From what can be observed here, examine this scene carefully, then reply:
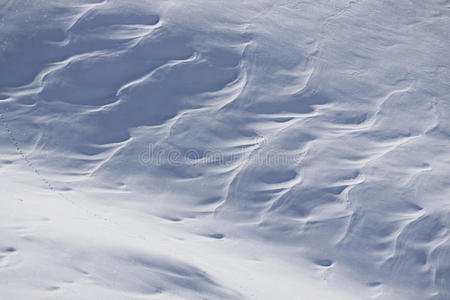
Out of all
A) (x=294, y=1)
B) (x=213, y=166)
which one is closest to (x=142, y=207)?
(x=213, y=166)

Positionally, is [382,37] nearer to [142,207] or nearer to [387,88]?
[387,88]

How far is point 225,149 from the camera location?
3.60 m

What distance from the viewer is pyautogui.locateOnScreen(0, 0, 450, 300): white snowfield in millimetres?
2766

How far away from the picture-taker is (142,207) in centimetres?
324

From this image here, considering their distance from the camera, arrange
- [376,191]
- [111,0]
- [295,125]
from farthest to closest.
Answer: [111,0] → [295,125] → [376,191]

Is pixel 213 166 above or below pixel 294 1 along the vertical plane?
below


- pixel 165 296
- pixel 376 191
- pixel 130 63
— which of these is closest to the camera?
pixel 165 296

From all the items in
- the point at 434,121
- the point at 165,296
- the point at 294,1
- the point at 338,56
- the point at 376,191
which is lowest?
the point at 165,296

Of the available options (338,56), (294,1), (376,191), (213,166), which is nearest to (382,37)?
(338,56)

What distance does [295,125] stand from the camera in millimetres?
3695

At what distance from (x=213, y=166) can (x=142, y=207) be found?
538mm

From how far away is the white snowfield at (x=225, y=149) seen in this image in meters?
2.77

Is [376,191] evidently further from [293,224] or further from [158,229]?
[158,229]

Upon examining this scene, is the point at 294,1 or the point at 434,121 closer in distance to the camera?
the point at 434,121
